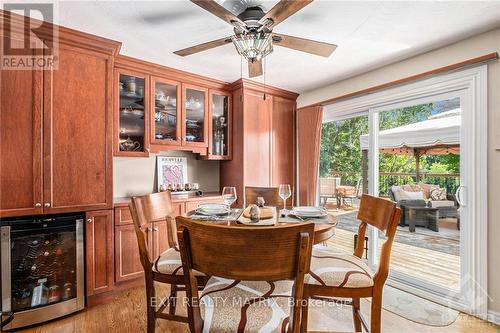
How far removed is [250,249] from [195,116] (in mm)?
2552

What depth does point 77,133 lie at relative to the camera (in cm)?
212

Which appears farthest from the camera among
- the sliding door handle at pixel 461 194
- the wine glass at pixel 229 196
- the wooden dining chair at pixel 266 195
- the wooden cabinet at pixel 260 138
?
the wooden cabinet at pixel 260 138

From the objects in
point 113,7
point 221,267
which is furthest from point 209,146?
point 221,267

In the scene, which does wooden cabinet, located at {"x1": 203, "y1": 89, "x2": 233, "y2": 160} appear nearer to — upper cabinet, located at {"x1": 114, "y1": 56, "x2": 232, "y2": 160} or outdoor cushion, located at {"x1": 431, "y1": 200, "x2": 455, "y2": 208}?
upper cabinet, located at {"x1": 114, "y1": 56, "x2": 232, "y2": 160}

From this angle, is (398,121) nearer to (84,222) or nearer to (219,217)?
(219,217)

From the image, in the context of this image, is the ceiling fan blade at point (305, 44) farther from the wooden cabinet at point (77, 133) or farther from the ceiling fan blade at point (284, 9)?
the wooden cabinet at point (77, 133)

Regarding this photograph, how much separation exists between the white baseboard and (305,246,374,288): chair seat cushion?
141 cm

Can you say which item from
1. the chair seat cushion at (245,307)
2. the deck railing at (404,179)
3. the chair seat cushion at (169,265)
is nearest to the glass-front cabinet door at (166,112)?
the chair seat cushion at (169,265)

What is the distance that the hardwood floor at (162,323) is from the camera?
1.91m

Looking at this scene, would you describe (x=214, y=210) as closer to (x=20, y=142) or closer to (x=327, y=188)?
(x=20, y=142)

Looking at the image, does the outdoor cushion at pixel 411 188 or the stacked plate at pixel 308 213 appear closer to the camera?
the stacked plate at pixel 308 213

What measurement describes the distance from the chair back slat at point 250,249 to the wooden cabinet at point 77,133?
1698 millimetres

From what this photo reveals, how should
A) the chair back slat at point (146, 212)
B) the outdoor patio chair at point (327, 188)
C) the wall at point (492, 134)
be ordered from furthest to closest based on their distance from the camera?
the outdoor patio chair at point (327, 188) → the wall at point (492, 134) → the chair back slat at point (146, 212)

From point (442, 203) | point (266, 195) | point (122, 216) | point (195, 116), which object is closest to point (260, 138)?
point (195, 116)
